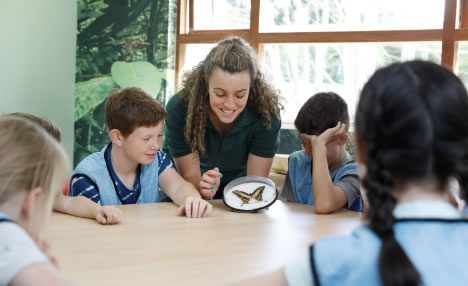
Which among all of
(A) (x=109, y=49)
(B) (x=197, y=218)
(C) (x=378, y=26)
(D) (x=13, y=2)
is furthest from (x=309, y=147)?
(D) (x=13, y=2)

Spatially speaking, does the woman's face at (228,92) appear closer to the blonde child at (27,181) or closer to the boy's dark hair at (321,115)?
the boy's dark hair at (321,115)

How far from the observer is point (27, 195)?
1.07 meters

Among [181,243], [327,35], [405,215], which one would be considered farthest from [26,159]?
[327,35]

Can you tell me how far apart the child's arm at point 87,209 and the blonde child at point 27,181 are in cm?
62

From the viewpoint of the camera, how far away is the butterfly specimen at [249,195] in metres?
2.12

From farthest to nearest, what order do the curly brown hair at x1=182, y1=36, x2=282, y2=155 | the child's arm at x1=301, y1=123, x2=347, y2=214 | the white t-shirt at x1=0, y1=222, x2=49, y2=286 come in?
the curly brown hair at x1=182, y1=36, x2=282, y2=155, the child's arm at x1=301, y1=123, x2=347, y2=214, the white t-shirt at x1=0, y1=222, x2=49, y2=286

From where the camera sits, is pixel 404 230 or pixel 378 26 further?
pixel 378 26

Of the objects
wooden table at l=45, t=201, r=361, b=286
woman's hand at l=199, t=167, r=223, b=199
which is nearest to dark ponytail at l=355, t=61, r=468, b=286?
wooden table at l=45, t=201, r=361, b=286

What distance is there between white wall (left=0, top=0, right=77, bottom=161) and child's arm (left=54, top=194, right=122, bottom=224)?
268 cm

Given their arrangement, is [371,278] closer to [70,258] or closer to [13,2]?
[70,258]

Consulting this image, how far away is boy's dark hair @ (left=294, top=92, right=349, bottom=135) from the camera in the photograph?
2.31m

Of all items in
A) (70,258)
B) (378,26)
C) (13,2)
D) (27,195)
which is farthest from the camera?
(13,2)

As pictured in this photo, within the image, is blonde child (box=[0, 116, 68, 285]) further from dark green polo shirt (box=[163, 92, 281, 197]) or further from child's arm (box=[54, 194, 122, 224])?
dark green polo shirt (box=[163, 92, 281, 197])

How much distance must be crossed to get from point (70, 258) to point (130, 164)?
0.96 metres
